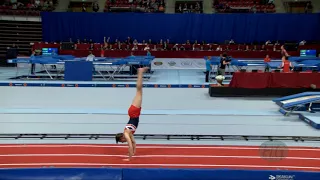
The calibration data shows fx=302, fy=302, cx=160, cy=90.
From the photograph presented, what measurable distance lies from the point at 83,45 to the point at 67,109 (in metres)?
16.2

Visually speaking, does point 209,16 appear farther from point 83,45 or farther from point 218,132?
point 218,132

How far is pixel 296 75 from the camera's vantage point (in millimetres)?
11258

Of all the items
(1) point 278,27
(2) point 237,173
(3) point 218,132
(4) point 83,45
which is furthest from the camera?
(1) point 278,27

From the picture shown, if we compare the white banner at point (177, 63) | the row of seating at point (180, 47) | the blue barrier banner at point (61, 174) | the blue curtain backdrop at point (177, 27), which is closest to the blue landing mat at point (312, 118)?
the blue barrier banner at point (61, 174)

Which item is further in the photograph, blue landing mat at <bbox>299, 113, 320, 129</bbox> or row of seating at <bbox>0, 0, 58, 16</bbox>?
row of seating at <bbox>0, 0, 58, 16</bbox>

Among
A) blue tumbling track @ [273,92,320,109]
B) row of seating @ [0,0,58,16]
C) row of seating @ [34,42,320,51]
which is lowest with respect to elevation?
blue tumbling track @ [273,92,320,109]

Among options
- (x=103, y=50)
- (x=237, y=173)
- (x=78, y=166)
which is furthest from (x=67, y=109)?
(x=103, y=50)

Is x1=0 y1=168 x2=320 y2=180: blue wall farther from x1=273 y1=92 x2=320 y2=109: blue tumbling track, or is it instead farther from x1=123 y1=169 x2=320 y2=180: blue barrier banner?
x1=273 y1=92 x2=320 y2=109: blue tumbling track

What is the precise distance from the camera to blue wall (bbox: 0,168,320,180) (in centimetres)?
471

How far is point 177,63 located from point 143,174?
18.1 m
